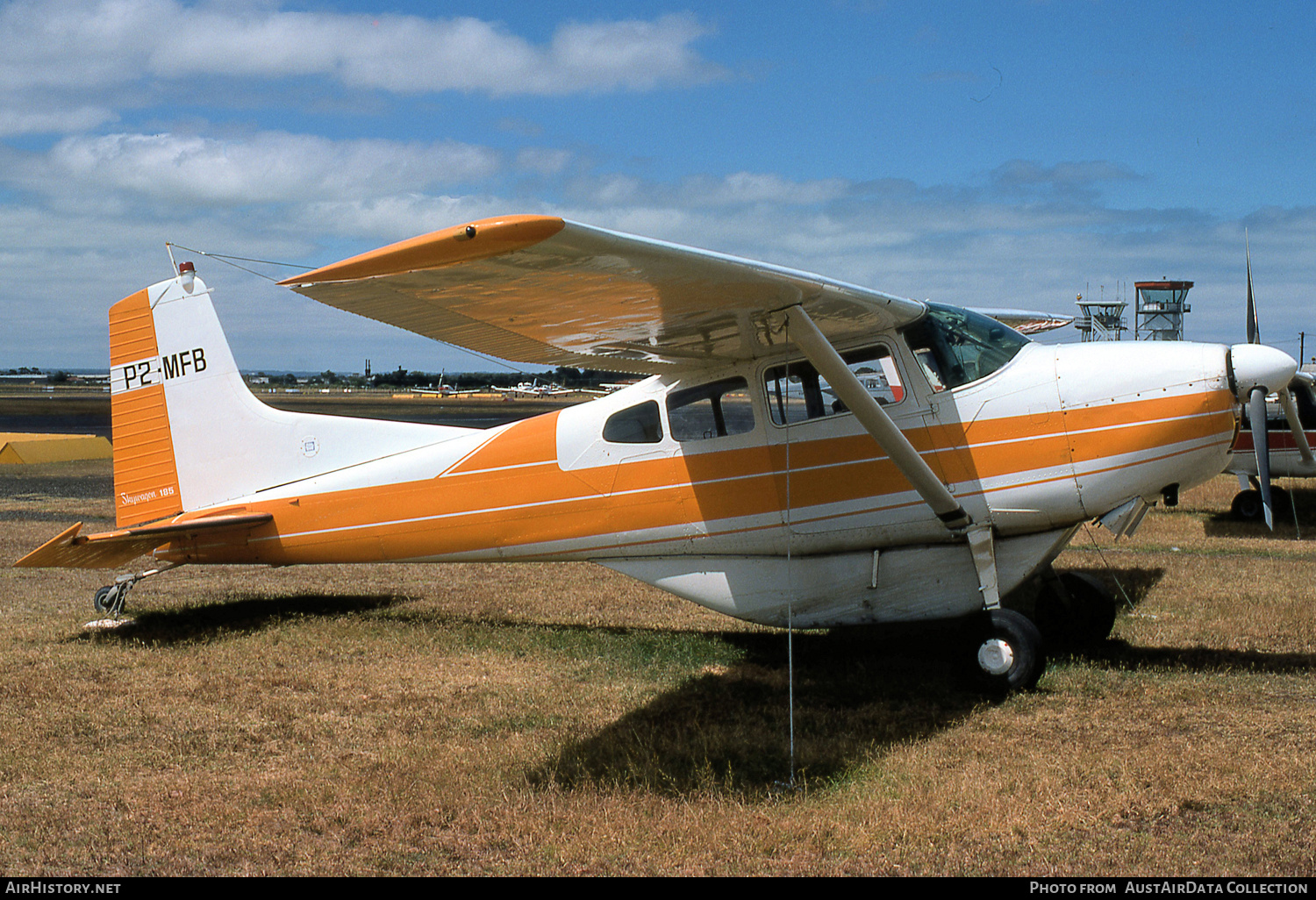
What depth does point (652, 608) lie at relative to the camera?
951cm

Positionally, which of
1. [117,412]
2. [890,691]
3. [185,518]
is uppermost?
[117,412]

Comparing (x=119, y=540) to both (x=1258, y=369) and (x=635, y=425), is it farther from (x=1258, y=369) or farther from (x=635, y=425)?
(x=1258, y=369)

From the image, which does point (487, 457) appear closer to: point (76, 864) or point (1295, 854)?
point (76, 864)

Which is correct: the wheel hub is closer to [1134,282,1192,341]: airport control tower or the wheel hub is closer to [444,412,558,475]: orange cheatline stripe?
[444,412,558,475]: orange cheatline stripe

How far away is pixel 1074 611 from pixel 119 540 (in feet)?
25.6

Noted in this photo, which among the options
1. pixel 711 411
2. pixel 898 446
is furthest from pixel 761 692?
pixel 711 411

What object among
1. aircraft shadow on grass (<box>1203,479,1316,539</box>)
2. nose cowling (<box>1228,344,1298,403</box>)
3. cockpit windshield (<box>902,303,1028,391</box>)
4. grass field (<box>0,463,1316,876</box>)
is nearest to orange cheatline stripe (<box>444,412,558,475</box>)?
grass field (<box>0,463,1316,876</box>)

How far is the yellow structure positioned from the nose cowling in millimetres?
26157

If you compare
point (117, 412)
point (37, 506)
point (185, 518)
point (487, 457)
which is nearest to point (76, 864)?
point (487, 457)

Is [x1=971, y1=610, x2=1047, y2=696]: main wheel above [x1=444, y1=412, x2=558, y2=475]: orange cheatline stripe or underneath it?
underneath

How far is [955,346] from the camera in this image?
6680 millimetres

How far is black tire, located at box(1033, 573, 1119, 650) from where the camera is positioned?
7.55m

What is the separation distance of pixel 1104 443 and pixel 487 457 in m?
4.65

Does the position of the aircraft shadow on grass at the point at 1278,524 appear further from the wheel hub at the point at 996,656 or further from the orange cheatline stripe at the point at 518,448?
the orange cheatline stripe at the point at 518,448
